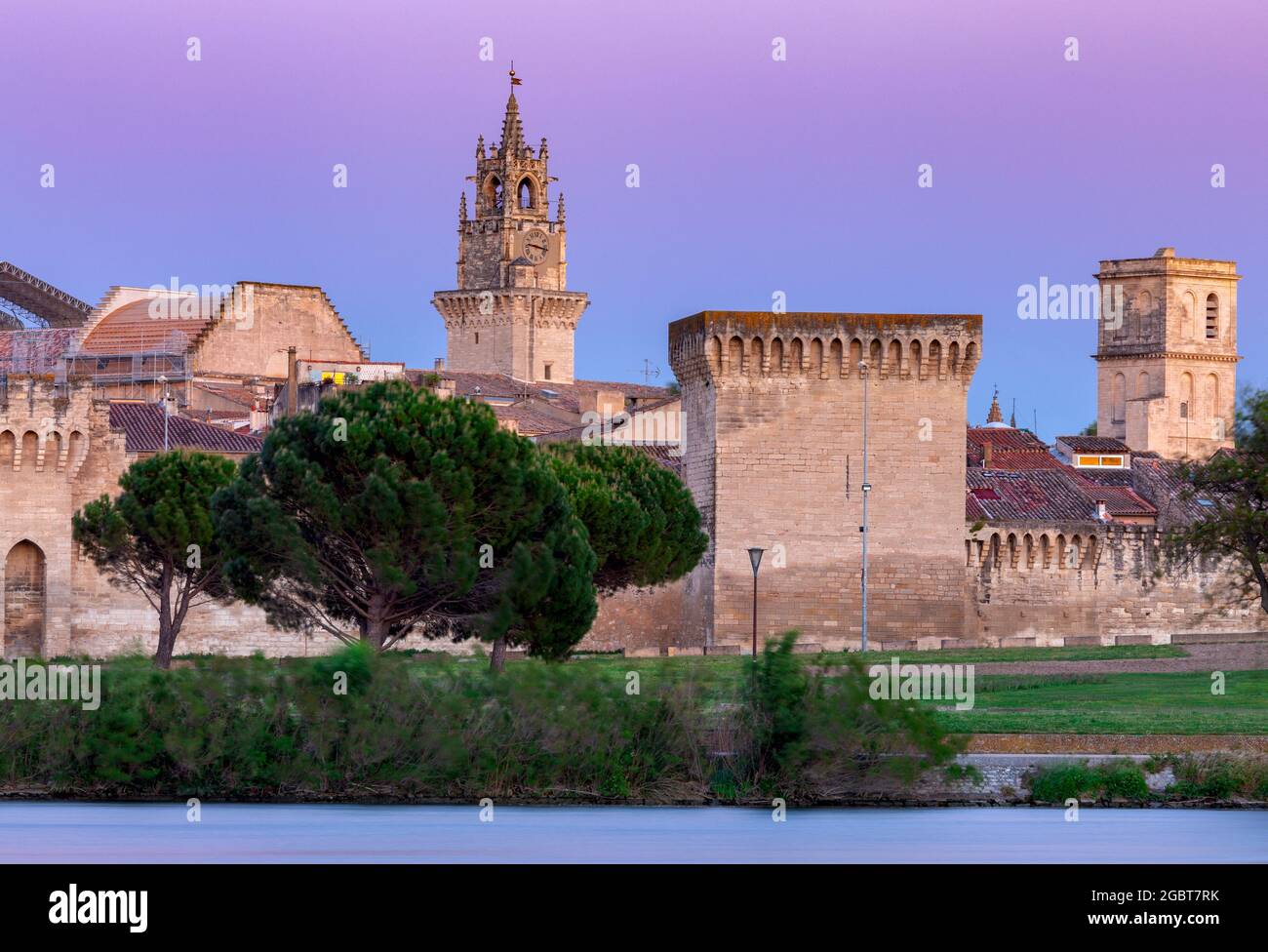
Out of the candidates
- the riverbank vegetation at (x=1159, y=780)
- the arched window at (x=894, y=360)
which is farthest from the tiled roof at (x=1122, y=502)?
the riverbank vegetation at (x=1159, y=780)

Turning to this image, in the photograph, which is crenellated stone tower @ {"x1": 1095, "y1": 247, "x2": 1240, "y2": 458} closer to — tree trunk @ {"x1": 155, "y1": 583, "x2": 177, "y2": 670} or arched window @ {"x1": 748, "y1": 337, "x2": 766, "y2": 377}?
arched window @ {"x1": 748, "y1": 337, "x2": 766, "y2": 377}

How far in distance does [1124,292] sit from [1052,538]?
50852 mm

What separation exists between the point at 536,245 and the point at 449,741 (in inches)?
3146

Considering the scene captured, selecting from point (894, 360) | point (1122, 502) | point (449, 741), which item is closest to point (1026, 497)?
point (1122, 502)

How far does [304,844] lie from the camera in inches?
1099

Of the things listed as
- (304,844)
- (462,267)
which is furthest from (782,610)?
(462,267)

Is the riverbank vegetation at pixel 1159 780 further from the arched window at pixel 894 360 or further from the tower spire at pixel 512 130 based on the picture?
the tower spire at pixel 512 130

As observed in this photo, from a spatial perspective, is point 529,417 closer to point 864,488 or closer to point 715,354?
point 715,354

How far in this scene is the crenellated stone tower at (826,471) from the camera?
188 feet

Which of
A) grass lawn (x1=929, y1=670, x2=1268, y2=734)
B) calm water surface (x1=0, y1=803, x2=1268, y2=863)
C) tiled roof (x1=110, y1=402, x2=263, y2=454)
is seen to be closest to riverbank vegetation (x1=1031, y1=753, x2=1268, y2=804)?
calm water surface (x1=0, y1=803, x2=1268, y2=863)

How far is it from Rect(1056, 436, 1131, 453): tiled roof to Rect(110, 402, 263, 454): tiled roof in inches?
1381

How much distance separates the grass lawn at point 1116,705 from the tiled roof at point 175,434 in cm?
2182

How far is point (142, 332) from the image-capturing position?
86688mm
